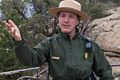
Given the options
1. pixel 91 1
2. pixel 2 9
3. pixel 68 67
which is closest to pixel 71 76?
pixel 68 67

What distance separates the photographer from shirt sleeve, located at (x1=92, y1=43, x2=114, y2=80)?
2.82 metres

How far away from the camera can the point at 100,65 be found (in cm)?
285

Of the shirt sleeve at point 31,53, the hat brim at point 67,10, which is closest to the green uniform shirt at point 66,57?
the shirt sleeve at point 31,53

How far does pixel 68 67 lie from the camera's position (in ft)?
8.70

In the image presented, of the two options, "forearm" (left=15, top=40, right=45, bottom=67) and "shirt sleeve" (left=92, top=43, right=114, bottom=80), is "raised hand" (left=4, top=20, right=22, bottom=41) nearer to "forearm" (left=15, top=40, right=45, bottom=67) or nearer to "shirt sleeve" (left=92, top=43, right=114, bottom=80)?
"forearm" (left=15, top=40, right=45, bottom=67)

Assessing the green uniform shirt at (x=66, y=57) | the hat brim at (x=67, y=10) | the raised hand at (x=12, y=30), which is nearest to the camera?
the raised hand at (x=12, y=30)

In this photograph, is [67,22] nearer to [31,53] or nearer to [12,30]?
[31,53]

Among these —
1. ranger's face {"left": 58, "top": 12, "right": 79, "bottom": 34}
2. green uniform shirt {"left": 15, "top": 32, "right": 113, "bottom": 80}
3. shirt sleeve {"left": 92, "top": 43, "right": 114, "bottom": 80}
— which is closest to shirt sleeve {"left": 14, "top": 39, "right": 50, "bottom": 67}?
green uniform shirt {"left": 15, "top": 32, "right": 113, "bottom": 80}

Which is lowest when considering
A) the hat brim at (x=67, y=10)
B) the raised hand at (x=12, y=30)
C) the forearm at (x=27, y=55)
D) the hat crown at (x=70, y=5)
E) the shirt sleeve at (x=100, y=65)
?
the shirt sleeve at (x=100, y=65)

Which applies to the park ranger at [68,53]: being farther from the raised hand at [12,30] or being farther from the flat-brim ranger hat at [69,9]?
the raised hand at [12,30]

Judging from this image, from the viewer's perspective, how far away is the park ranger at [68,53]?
2658 mm

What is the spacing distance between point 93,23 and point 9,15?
4.19 m

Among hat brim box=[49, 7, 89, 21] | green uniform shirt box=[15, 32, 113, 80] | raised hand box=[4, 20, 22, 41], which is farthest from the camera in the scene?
hat brim box=[49, 7, 89, 21]

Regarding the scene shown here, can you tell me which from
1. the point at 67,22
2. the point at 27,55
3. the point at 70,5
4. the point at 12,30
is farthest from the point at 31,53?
the point at 70,5
